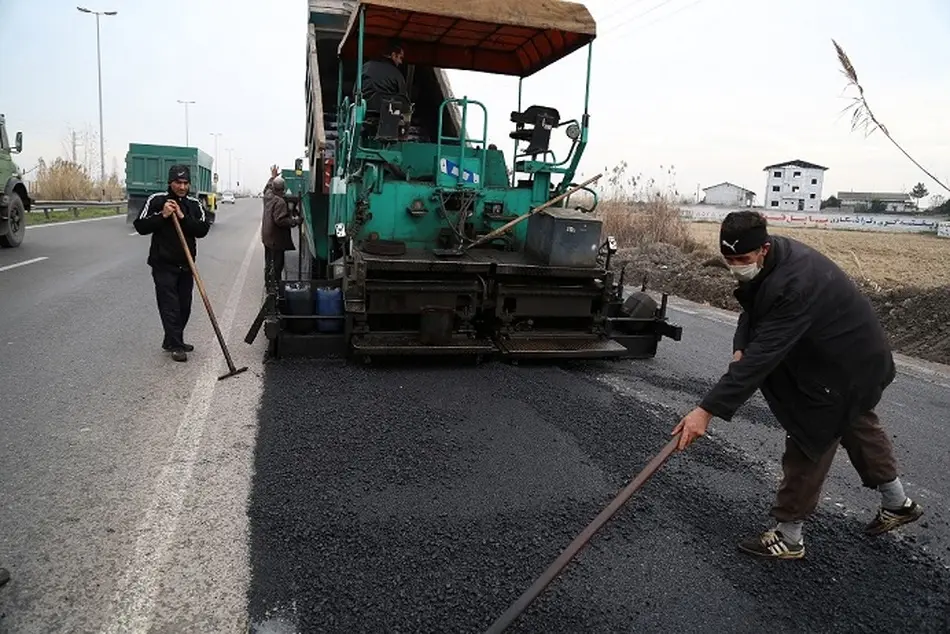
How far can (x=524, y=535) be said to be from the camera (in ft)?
10.4

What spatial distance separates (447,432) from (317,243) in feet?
16.4

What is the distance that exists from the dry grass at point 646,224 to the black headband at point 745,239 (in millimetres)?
14078

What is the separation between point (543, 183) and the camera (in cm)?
691

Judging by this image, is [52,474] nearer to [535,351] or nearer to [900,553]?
[535,351]

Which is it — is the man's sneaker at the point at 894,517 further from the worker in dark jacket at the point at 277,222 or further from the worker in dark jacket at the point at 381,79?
the worker in dark jacket at the point at 277,222

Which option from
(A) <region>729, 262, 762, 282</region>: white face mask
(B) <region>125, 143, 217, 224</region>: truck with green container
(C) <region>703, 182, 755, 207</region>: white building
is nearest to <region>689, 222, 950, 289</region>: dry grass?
(A) <region>729, 262, 762, 282</region>: white face mask

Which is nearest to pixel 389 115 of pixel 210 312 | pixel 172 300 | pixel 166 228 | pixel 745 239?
pixel 166 228

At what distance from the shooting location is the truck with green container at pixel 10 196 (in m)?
12.7

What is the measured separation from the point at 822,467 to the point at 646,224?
14.9m

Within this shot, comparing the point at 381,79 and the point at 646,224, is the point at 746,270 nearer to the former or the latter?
the point at 381,79

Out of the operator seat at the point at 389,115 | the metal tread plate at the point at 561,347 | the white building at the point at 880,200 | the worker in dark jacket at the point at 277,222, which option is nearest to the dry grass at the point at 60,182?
the worker in dark jacket at the point at 277,222

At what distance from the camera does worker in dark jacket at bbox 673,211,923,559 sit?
2.84 meters

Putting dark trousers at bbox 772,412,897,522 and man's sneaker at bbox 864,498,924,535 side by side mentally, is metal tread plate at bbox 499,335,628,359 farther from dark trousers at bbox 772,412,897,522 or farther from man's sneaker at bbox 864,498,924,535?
man's sneaker at bbox 864,498,924,535

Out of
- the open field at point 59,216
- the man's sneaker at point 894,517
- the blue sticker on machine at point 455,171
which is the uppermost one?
the blue sticker on machine at point 455,171
